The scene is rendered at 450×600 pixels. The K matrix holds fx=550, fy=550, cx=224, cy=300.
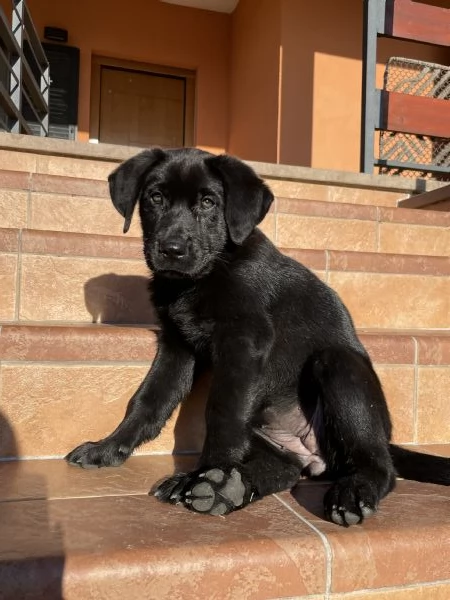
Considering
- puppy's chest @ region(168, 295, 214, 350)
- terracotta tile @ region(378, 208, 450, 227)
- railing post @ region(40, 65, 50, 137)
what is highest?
railing post @ region(40, 65, 50, 137)

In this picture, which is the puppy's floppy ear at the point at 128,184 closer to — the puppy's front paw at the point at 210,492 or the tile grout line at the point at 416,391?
the puppy's front paw at the point at 210,492

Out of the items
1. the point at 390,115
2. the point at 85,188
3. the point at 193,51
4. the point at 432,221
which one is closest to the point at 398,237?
the point at 432,221

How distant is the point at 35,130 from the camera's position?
21.0ft

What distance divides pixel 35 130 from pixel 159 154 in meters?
4.90

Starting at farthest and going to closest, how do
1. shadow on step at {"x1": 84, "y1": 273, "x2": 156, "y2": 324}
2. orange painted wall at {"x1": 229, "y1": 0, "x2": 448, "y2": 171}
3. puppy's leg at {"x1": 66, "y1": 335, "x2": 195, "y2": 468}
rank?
orange painted wall at {"x1": 229, "y1": 0, "x2": 448, "y2": 171}
shadow on step at {"x1": 84, "y1": 273, "x2": 156, "y2": 324}
puppy's leg at {"x1": 66, "y1": 335, "x2": 195, "y2": 468}

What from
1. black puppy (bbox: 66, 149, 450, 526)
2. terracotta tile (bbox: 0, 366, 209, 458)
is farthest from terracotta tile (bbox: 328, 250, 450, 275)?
terracotta tile (bbox: 0, 366, 209, 458)

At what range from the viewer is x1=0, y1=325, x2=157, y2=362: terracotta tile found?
1.88 metres

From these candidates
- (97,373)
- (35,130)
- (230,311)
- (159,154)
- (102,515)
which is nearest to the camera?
(102,515)

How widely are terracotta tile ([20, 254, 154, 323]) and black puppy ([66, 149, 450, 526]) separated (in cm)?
58

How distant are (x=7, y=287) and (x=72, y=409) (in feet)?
2.63

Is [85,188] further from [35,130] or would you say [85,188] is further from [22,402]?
[35,130]

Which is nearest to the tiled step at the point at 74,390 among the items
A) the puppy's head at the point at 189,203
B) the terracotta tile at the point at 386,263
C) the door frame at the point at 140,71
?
the puppy's head at the point at 189,203

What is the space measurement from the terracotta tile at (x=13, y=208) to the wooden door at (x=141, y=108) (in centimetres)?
554

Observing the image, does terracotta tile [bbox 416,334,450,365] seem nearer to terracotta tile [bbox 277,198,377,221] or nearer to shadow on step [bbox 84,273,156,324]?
shadow on step [bbox 84,273,156,324]
